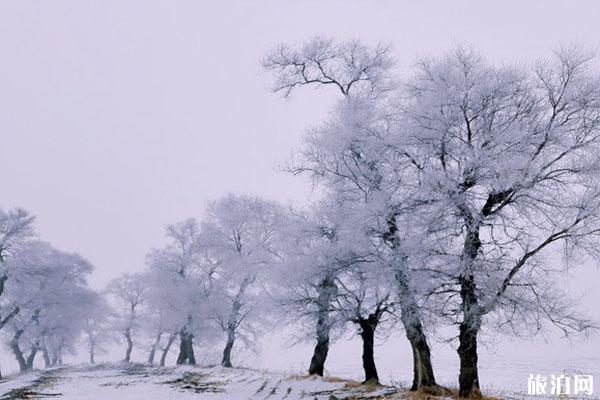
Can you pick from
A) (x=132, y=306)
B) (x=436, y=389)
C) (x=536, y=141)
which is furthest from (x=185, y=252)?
(x=536, y=141)

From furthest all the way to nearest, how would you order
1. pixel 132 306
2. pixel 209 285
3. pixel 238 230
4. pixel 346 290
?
pixel 132 306
pixel 209 285
pixel 238 230
pixel 346 290

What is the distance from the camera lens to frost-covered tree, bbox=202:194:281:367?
35.1 metres

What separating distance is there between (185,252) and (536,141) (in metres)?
34.2

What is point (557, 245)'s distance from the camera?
1324 cm

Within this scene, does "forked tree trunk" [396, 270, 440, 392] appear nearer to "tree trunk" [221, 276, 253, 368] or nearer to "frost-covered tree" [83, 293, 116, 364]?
"tree trunk" [221, 276, 253, 368]

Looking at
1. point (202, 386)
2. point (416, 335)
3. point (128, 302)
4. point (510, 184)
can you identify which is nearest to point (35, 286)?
point (128, 302)

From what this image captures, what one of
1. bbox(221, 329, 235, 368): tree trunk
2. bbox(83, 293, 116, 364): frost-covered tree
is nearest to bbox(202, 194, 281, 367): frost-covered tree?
bbox(221, 329, 235, 368): tree trunk

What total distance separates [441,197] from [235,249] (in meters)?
24.6

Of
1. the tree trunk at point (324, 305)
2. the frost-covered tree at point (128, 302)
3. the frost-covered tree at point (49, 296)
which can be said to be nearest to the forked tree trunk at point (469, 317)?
the tree trunk at point (324, 305)

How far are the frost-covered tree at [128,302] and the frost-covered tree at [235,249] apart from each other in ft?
95.4

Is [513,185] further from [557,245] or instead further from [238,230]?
[238,230]

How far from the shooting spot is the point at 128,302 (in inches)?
2574

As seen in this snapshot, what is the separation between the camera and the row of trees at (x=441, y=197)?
42.5 ft
